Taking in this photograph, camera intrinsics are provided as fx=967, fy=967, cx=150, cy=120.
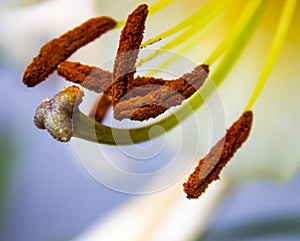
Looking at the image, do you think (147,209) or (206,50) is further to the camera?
(147,209)

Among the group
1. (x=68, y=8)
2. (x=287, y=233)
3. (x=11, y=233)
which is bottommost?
(x=11, y=233)

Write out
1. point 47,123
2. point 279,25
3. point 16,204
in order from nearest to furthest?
point 47,123
point 279,25
point 16,204

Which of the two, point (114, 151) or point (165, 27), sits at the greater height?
point (165, 27)

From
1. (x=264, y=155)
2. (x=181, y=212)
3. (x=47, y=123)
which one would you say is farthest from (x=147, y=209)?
(x=47, y=123)

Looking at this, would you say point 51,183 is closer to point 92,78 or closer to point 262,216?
point 262,216

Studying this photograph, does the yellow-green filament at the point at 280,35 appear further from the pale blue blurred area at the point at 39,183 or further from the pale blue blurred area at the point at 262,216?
the pale blue blurred area at the point at 39,183

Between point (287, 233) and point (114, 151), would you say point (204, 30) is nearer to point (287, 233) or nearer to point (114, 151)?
point (114, 151)

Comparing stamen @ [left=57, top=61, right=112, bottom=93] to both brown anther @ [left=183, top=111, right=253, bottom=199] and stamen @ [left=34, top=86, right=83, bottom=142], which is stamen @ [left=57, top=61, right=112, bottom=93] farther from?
brown anther @ [left=183, top=111, right=253, bottom=199]
